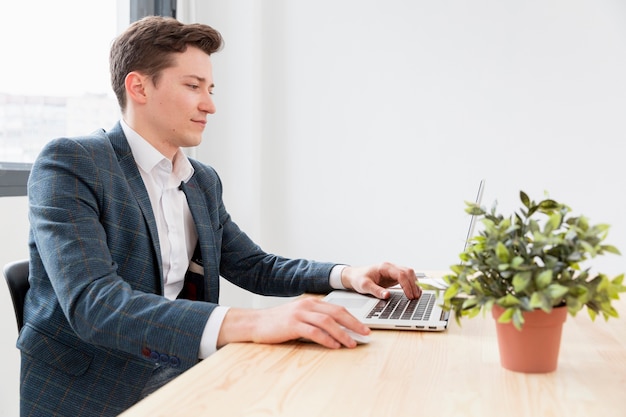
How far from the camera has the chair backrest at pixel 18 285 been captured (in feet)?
4.50

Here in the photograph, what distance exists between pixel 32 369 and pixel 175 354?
0.40 metres

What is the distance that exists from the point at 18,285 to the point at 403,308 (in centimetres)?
76

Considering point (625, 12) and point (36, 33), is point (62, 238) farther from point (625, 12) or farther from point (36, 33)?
point (625, 12)

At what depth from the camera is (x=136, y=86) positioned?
65.9 inches

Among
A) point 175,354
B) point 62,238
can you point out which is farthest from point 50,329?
point 175,354

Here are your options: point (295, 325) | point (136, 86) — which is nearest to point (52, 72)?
point (136, 86)

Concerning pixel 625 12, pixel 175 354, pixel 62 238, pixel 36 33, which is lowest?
pixel 175 354

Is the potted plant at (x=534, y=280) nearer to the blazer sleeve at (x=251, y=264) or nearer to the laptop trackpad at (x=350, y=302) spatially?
the laptop trackpad at (x=350, y=302)

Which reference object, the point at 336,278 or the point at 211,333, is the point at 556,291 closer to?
the point at 211,333

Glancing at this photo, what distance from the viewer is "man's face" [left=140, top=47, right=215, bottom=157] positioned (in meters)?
1.66

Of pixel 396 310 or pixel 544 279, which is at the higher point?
pixel 544 279

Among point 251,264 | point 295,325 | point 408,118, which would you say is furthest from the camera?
point 408,118

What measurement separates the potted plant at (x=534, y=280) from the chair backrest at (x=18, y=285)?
2.88 ft

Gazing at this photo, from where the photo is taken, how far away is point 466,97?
10.1ft
